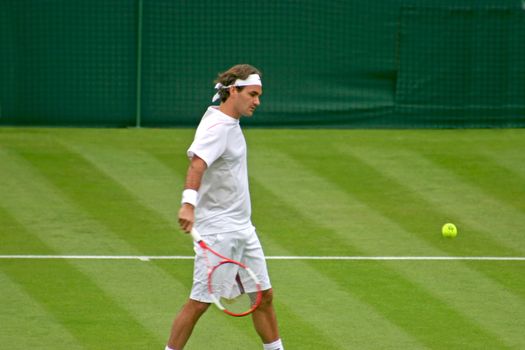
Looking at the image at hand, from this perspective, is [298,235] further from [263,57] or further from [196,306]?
[263,57]

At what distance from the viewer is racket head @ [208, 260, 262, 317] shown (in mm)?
7871

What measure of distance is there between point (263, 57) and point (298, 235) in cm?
580

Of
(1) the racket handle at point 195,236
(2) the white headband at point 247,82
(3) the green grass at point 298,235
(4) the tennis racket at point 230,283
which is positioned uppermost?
(2) the white headband at point 247,82

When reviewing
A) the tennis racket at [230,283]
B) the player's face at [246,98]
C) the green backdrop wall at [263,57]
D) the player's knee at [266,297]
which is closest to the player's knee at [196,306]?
the tennis racket at [230,283]

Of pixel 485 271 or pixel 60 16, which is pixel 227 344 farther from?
pixel 60 16

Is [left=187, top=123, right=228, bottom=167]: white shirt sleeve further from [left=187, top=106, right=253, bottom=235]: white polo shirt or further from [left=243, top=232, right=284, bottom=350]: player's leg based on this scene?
[left=243, top=232, right=284, bottom=350]: player's leg

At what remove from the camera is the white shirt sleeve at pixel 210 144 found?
7.68 meters

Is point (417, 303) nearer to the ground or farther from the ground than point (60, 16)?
nearer to the ground

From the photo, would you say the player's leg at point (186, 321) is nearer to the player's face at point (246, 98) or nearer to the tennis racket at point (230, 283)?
the tennis racket at point (230, 283)

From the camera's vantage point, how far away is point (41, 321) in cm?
948

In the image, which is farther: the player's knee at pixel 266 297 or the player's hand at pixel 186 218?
the player's knee at pixel 266 297

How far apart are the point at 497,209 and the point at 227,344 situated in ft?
19.1

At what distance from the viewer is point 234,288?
8.02 meters

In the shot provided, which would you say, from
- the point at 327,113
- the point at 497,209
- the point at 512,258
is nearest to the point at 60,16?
Result: the point at 327,113
